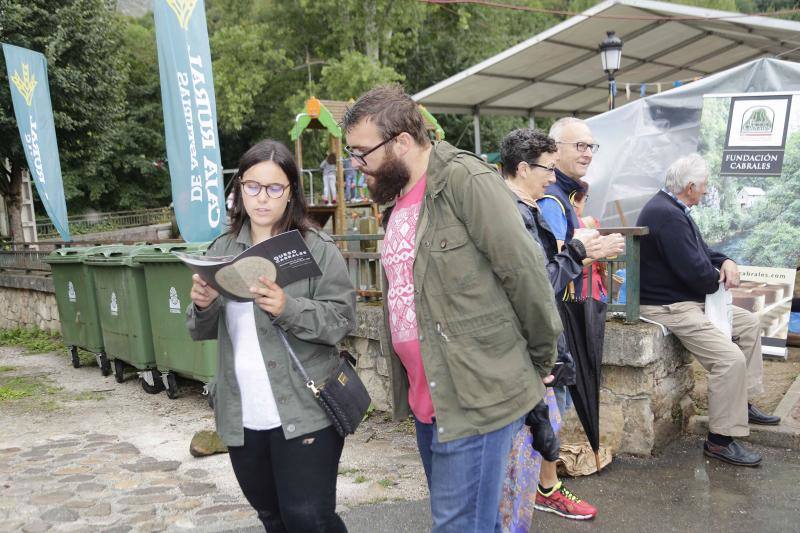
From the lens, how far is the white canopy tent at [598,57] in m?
10.8

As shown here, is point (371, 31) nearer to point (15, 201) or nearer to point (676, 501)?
point (15, 201)

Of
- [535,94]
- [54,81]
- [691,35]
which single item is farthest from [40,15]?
[691,35]

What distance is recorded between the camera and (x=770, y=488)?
13.0ft

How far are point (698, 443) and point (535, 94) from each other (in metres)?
11.0

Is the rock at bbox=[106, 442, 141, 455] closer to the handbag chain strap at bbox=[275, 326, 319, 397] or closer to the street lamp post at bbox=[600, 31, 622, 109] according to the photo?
the handbag chain strap at bbox=[275, 326, 319, 397]

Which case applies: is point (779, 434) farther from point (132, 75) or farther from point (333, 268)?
point (132, 75)

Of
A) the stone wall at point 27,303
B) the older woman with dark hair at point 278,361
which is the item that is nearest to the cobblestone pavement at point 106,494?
the older woman with dark hair at point 278,361

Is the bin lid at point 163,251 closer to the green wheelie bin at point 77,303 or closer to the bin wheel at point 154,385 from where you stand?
the bin wheel at point 154,385

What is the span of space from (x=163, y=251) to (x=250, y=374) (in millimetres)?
4175

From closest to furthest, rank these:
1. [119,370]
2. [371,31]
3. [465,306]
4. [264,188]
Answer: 1. [465,306]
2. [264,188]
3. [119,370]
4. [371,31]

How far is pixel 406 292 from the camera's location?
2.24 metres

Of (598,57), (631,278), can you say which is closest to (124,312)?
(631,278)

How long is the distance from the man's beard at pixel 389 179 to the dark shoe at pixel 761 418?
3.53m

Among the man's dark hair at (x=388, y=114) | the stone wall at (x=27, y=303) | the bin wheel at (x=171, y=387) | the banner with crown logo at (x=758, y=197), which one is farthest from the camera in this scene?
the stone wall at (x=27, y=303)
